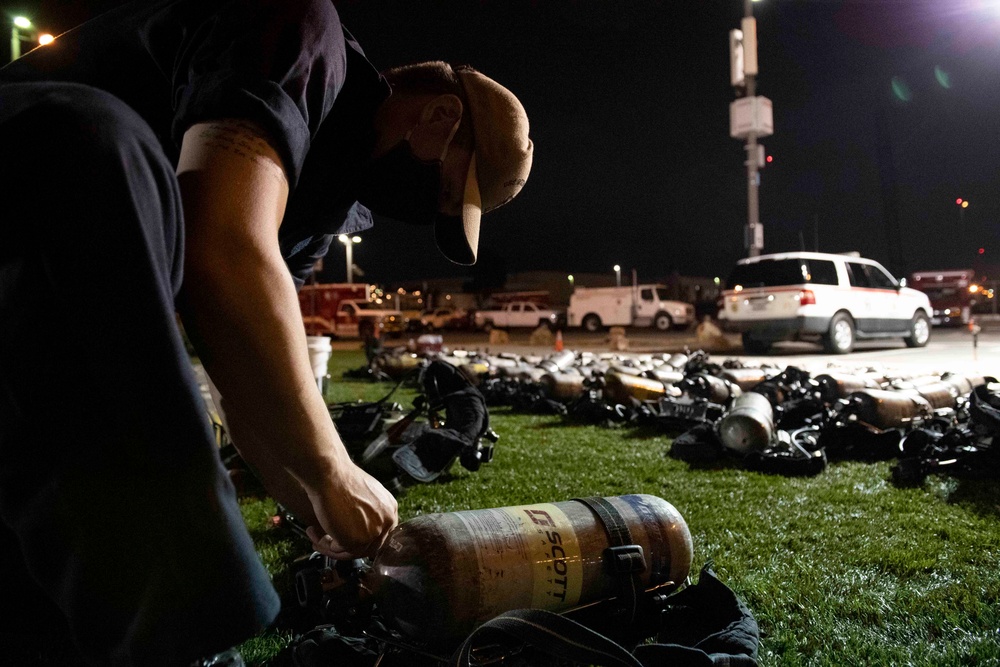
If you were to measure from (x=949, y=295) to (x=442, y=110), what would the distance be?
3293 cm

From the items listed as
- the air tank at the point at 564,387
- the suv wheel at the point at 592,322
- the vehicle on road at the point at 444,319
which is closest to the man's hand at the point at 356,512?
the air tank at the point at 564,387

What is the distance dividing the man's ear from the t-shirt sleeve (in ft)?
1.81

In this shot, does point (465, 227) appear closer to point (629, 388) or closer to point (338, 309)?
point (629, 388)

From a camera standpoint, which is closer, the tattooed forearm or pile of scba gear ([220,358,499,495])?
the tattooed forearm

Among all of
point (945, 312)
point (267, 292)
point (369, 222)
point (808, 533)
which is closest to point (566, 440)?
point (808, 533)

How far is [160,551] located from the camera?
33.0 inches

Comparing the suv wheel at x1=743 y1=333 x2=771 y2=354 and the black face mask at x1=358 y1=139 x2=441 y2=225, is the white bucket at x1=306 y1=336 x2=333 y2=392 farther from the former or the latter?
the suv wheel at x1=743 y1=333 x2=771 y2=354

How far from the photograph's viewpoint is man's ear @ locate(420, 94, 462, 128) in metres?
1.88

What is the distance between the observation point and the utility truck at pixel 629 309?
30.9 meters

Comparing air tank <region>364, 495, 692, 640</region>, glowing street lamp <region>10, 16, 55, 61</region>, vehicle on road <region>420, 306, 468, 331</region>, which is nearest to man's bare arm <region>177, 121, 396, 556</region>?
air tank <region>364, 495, 692, 640</region>

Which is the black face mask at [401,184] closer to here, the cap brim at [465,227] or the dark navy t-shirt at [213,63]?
the cap brim at [465,227]

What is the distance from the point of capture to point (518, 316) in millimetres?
36719

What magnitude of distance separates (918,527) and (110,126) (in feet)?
12.5

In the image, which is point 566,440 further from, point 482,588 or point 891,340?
point 891,340
